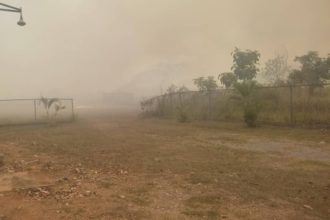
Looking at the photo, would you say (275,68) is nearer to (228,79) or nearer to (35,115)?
(228,79)

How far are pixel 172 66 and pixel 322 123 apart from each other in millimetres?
91714

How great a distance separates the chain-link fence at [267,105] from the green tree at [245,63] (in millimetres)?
8202

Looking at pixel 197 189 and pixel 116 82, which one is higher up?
pixel 116 82

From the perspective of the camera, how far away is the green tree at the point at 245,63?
121ft

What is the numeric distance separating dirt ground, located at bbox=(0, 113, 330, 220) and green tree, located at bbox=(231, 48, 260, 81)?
2203 cm

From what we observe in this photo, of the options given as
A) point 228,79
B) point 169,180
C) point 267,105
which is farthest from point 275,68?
point 169,180

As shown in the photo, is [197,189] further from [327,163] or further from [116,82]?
[116,82]

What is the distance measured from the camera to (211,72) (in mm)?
102562

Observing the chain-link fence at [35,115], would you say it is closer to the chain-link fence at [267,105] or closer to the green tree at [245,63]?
the chain-link fence at [267,105]

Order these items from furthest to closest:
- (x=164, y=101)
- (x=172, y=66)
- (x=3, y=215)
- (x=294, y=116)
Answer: (x=172, y=66), (x=164, y=101), (x=294, y=116), (x=3, y=215)

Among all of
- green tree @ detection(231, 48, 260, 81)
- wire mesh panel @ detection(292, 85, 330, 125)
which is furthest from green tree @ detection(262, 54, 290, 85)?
wire mesh panel @ detection(292, 85, 330, 125)

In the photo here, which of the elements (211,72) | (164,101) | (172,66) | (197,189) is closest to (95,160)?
(197,189)

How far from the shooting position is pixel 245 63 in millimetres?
37156

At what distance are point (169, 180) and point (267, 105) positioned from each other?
15811mm
